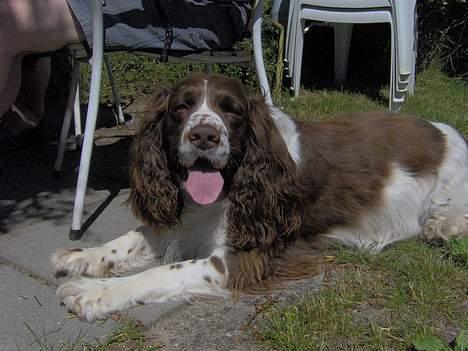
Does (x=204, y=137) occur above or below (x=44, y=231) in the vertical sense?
above

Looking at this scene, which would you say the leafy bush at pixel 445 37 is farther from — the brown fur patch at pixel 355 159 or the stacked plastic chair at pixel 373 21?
the brown fur patch at pixel 355 159

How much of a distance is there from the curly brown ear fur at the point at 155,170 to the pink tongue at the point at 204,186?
18 centimetres

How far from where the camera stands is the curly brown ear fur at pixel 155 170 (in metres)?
3.07

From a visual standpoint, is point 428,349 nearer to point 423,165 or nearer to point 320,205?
point 320,205

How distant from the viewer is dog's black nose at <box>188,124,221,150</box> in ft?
9.12

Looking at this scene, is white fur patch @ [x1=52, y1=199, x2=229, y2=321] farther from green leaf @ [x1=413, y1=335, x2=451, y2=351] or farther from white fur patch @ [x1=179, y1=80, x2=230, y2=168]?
green leaf @ [x1=413, y1=335, x2=451, y2=351]

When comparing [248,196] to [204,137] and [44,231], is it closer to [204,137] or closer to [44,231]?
[204,137]

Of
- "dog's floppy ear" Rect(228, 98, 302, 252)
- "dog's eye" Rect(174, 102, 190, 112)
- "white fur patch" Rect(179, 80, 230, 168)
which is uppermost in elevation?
"dog's eye" Rect(174, 102, 190, 112)

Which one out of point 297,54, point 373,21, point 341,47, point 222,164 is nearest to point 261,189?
point 222,164

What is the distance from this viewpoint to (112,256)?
3.21m

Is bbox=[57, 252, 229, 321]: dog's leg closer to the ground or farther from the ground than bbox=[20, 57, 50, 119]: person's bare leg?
closer to the ground

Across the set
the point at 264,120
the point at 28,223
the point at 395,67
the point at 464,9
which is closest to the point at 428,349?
the point at 264,120

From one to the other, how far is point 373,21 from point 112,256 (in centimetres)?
370

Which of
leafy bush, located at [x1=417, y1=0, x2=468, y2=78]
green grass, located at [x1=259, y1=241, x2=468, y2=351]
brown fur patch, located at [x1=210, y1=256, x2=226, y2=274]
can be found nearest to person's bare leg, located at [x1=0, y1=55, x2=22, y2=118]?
brown fur patch, located at [x1=210, y1=256, x2=226, y2=274]
